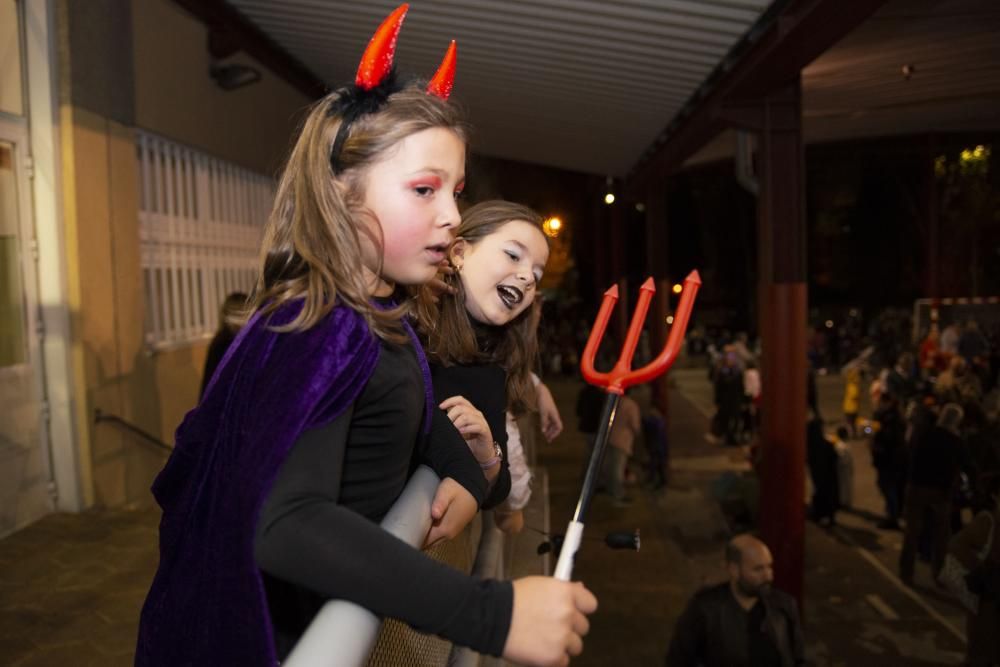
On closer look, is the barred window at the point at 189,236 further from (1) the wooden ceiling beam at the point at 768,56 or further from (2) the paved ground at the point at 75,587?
(1) the wooden ceiling beam at the point at 768,56

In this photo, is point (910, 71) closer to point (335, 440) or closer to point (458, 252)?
point (458, 252)

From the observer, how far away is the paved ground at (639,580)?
3.58 meters

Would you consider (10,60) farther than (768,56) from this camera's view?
No

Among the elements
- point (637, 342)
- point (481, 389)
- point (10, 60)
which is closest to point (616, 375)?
point (637, 342)

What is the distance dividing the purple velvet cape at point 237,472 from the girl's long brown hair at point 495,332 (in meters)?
0.82

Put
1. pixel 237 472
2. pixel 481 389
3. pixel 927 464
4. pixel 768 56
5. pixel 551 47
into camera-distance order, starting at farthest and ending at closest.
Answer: pixel 927 464
pixel 551 47
pixel 768 56
pixel 481 389
pixel 237 472

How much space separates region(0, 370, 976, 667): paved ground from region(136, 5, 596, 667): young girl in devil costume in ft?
1.84

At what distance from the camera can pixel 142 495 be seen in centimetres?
584

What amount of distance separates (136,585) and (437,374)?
2.73 m

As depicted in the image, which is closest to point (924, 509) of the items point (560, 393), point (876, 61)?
point (876, 61)

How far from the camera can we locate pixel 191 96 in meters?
→ 7.02

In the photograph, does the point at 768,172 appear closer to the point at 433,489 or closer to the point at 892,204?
the point at 433,489

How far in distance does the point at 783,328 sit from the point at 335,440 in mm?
6043

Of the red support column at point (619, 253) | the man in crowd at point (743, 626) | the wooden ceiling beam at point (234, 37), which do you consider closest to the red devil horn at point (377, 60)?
the man in crowd at point (743, 626)
